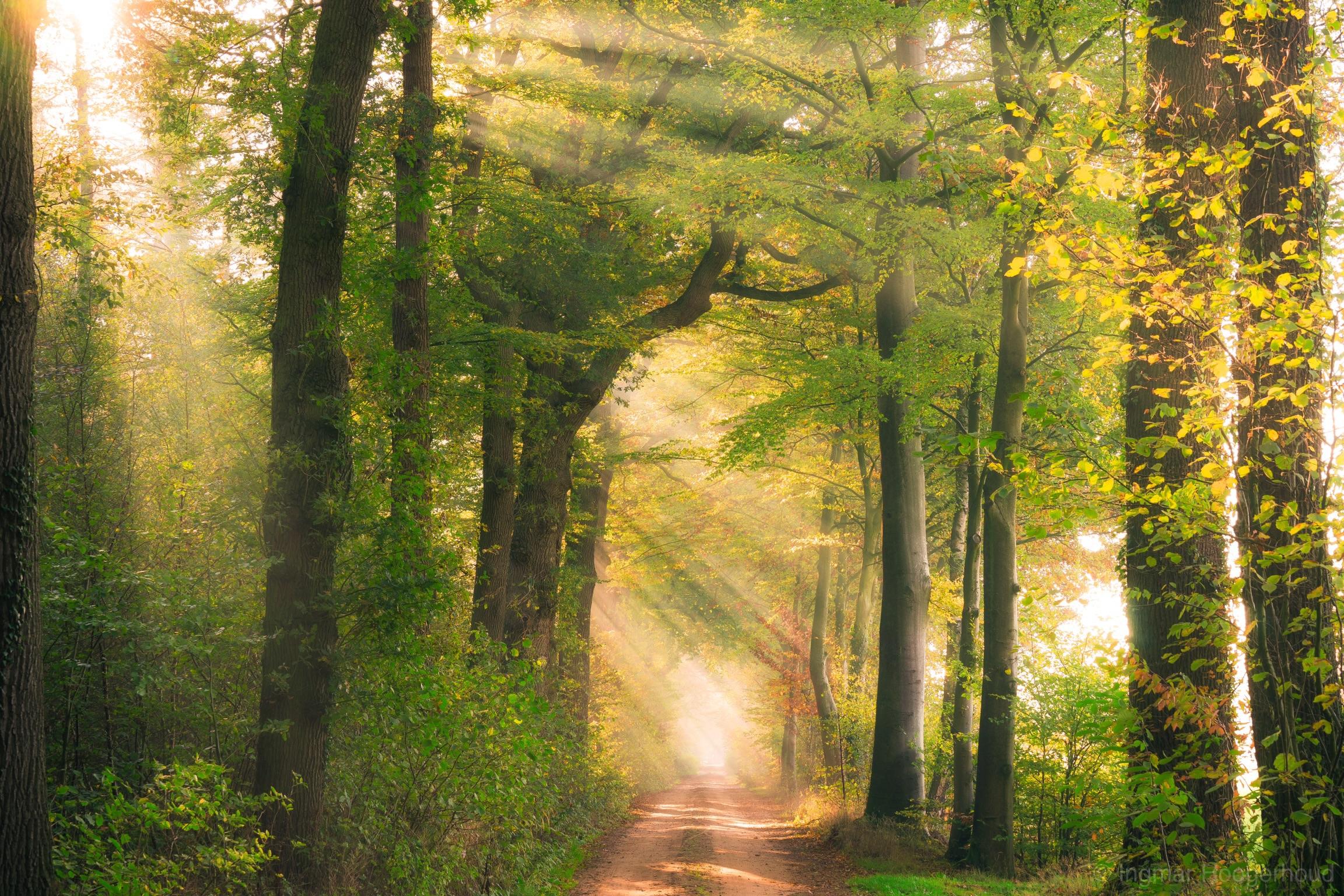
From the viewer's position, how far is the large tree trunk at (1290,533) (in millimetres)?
4223

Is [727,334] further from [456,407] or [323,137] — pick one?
[323,137]

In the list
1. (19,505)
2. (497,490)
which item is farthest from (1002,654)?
(19,505)

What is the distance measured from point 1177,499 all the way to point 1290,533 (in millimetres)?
476

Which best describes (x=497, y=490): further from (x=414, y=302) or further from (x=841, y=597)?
(x=841, y=597)

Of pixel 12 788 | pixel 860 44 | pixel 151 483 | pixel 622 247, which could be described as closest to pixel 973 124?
pixel 860 44

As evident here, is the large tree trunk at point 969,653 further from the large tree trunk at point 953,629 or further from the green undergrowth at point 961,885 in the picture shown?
the green undergrowth at point 961,885

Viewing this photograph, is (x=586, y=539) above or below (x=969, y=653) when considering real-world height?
above

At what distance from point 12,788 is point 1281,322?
6.62m

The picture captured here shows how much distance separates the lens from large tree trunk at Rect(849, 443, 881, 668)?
21.7m

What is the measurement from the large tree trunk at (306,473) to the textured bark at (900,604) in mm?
9473

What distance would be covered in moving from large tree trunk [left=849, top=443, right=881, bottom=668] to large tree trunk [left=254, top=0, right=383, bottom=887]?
14.0m

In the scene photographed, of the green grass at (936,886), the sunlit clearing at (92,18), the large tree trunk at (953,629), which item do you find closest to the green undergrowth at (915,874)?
the green grass at (936,886)

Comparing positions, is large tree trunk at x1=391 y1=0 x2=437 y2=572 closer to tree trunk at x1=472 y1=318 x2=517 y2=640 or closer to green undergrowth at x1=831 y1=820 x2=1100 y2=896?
tree trunk at x1=472 y1=318 x2=517 y2=640

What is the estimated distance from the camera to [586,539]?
22.0 metres
